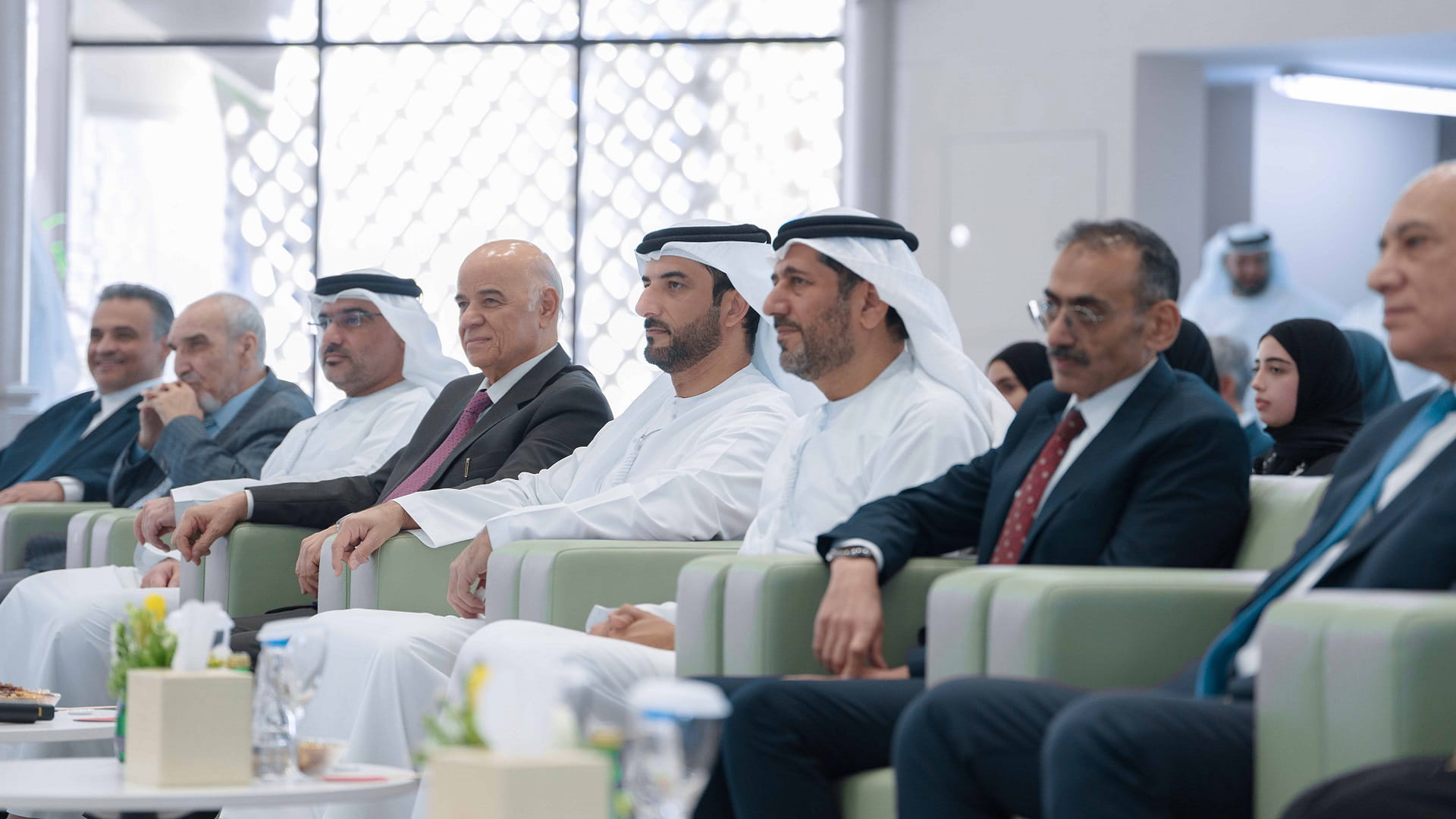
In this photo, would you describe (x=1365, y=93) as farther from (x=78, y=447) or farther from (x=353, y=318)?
(x=78, y=447)

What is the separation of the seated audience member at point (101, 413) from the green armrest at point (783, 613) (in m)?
3.74

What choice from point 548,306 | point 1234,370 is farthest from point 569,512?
point 1234,370

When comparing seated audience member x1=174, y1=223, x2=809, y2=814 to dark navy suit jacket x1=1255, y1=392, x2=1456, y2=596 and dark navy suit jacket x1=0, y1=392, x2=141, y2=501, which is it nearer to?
dark navy suit jacket x1=1255, y1=392, x2=1456, y2=596

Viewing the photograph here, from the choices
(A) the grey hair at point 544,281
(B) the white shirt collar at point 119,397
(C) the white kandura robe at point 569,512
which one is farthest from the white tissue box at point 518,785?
(B) the white shirt collar at point 119,397

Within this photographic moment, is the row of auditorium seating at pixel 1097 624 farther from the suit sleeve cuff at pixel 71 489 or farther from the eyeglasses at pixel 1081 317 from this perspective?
the suit sleeve cuff at pixel 71 489

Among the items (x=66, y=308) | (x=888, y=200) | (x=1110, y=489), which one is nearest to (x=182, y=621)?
(x=1110, y=489)

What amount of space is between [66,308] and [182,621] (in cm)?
691

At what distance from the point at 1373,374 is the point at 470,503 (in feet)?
9.42

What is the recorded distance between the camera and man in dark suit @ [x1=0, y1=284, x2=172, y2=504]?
5.88 m

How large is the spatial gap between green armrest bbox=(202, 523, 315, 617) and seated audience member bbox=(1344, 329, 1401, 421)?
3.15 meters

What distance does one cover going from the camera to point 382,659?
10.9ft

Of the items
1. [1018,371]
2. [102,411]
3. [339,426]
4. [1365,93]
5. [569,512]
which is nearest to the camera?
[569,512]

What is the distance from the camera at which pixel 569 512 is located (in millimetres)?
3613

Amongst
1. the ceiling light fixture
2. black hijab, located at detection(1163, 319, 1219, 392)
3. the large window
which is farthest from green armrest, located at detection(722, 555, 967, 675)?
the ceiling light fixture
